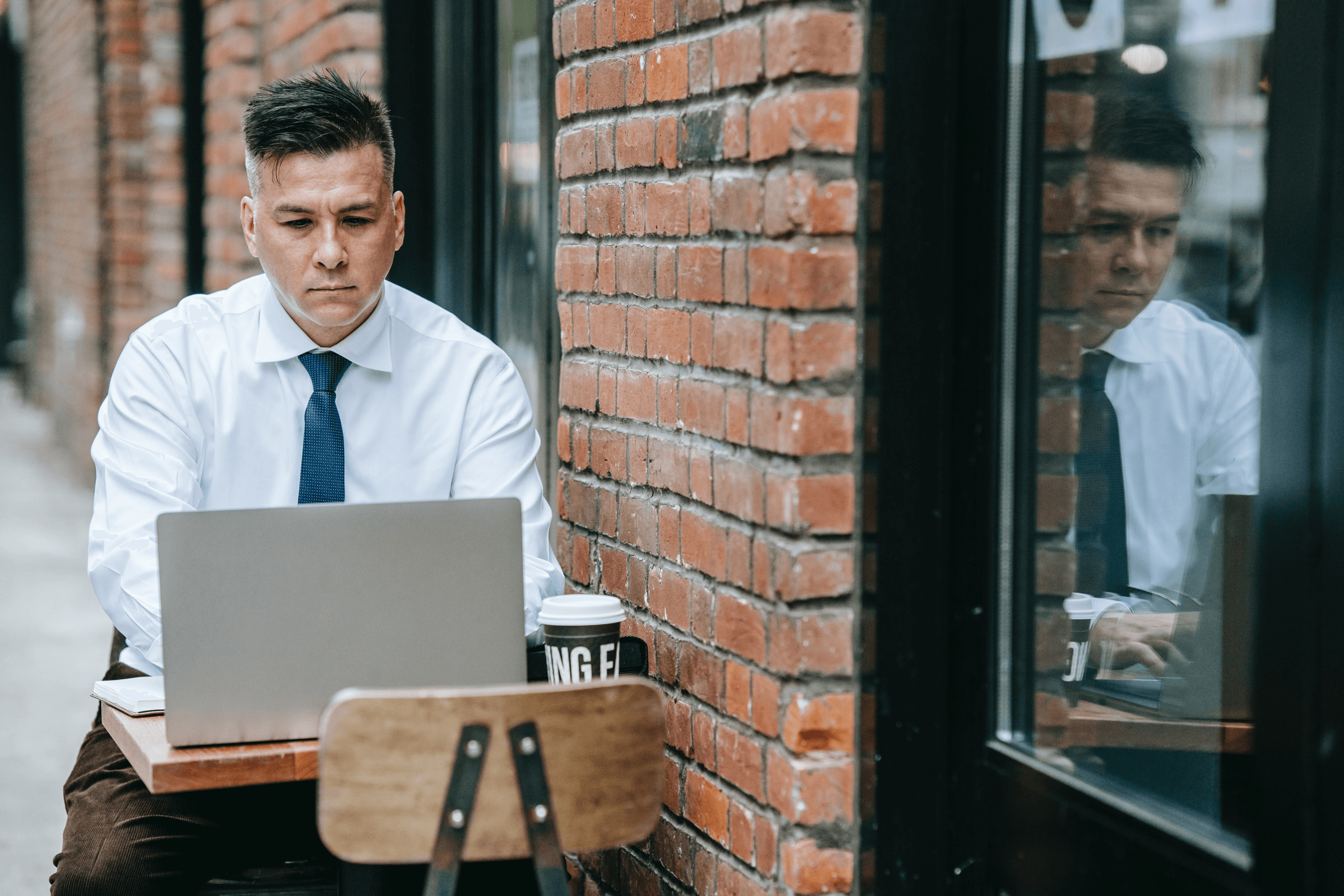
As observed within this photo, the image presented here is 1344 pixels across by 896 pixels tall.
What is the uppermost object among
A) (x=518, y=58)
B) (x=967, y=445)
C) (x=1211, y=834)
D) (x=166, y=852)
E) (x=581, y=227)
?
(x=518, y=58)

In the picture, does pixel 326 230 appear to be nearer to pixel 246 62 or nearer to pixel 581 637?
pixel 581 637

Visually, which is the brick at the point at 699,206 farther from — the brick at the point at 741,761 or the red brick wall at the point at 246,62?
the red brick wall at the point at 246,62

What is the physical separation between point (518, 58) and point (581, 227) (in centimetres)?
105

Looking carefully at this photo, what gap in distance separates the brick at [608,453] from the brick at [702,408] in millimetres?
247

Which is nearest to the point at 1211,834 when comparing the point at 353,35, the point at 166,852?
the point at 166,852

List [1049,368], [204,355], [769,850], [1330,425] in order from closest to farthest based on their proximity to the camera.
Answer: [1330,425] → [1049,368] → [769,850] → [204,355]

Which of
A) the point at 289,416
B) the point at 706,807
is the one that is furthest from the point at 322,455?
the point at 706,807

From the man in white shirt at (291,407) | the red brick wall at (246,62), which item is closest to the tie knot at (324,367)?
the man in white shirt at (291,407)

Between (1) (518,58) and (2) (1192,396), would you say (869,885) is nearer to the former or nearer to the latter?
(2) (1192,396)

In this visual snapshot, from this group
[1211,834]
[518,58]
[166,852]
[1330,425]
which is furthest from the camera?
[518,58]

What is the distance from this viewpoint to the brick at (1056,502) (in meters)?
1.85

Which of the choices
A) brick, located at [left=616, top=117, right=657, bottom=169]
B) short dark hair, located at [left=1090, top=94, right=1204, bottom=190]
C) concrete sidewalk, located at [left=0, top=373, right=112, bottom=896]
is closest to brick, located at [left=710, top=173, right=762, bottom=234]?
brick, located at [left=616, top=117, right=657, bottom=169]

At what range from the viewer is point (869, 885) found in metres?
2.00

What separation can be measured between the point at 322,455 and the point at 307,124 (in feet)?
1.87
